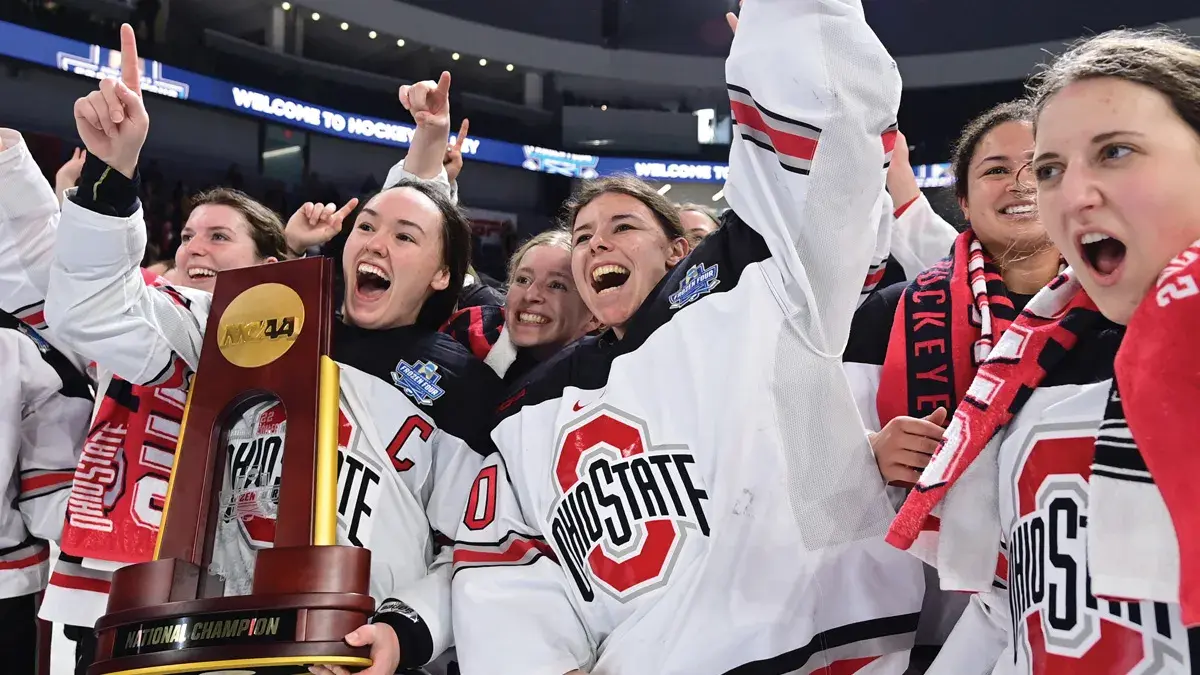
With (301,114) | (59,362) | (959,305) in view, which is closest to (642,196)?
(959,305)

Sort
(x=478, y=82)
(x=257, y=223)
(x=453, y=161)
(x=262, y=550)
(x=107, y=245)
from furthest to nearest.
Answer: (x=478, y=82) < (x=453, y=161) < (x=257, y=223) < (x=107, y=245) < (x=262, y=550)

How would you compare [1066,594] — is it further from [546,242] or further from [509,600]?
[546,242]

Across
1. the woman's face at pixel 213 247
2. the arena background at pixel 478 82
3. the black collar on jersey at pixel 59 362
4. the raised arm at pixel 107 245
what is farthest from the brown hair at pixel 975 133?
the arena background at pixel 478 82

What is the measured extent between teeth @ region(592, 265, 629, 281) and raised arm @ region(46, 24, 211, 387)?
32.2 inches

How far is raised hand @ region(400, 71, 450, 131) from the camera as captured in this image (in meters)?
2.36

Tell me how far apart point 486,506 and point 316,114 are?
9.90 meters

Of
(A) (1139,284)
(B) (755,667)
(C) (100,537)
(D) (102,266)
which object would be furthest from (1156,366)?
(C) (100,537)

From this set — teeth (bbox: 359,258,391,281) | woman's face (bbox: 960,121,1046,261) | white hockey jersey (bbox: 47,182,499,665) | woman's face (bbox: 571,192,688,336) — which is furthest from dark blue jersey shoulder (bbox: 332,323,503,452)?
woman's face (bbox: 960,121,1046,261)

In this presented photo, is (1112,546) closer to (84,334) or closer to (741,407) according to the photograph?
(741,407)

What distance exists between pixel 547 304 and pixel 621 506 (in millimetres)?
945

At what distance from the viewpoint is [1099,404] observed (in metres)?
0.95

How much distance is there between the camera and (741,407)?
1.29 m

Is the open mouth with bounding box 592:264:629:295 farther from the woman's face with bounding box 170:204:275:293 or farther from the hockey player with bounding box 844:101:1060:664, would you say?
the woman's face with bounding box 170:204:275:293

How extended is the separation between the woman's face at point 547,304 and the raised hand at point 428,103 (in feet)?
1.51
